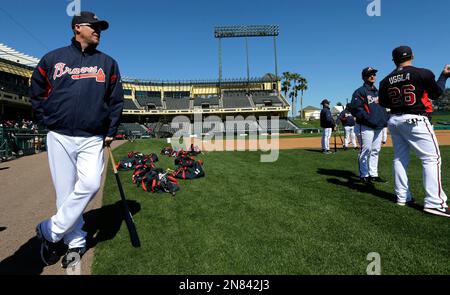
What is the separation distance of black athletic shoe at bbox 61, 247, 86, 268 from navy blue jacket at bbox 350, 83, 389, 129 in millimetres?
5688

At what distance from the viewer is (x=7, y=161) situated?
39.8 ft

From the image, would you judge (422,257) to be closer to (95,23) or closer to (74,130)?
(74,130)

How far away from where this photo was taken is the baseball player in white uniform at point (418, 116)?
4.01 m

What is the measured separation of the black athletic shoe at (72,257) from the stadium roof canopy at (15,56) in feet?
148

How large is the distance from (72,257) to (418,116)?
15.8 ft

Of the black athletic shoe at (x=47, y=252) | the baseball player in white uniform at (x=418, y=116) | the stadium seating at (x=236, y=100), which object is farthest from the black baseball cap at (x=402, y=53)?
the stadium seating at (x=236, y=100)

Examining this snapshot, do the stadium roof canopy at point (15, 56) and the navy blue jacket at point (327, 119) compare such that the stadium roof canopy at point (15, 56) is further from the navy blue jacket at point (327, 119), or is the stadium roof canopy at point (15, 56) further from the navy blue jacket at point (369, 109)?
the navy blue jacket at point (369, 109)

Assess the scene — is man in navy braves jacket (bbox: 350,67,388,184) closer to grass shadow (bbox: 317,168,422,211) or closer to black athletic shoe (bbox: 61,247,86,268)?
grass shadow (bbox: 317,168,422,211)

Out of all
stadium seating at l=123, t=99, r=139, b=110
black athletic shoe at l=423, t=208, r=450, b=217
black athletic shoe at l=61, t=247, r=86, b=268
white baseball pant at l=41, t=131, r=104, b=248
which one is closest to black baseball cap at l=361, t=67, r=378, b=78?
black athletic shoe at l=423, t=208, r=450, b=217

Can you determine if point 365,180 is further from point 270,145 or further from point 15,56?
point 15,56

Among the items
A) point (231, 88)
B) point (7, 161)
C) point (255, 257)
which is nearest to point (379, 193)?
point (255, 257)

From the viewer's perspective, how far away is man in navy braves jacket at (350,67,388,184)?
6051 millimetres
